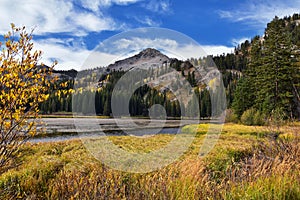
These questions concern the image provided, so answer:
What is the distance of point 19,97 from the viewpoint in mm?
4059

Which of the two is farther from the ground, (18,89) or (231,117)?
(18,89)

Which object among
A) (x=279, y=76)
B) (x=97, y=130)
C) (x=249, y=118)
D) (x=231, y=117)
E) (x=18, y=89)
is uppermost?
(x=279, y=76)

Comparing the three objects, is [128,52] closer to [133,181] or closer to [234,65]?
[133,181]

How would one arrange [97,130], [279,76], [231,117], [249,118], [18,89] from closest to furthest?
[18,89], [97,130], [279,76], [249,118], [231,117]

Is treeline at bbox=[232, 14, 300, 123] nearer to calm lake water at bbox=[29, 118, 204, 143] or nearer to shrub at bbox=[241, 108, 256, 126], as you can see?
shrub at bbox=[241, 108, 256, 126]

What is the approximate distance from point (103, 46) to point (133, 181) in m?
4.23

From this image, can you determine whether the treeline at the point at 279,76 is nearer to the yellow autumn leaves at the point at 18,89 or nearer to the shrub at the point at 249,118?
the shrub at the point at 249,118

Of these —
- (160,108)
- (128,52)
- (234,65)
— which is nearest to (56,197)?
(128,52)

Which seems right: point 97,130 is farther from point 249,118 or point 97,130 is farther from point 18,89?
point 18,89

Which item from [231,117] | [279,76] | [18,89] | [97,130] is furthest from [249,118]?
[18,89]

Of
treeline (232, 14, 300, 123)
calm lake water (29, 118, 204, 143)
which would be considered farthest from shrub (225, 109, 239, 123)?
calm lake water (29, 118, 204, 143)

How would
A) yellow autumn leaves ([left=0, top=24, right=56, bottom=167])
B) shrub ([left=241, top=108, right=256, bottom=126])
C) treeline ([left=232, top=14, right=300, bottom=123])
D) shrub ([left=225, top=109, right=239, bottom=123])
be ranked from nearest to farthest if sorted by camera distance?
1. yellow autumn leaves ([left=0, top=24, right=56, bottom=167])
2. treeline ([left=232, top=14, right=300, bottom=123])
3. shrub ([left=241, top=108, right=256, bottom=126])
4. shrub ([left=225, top=109, right=239, bottom=123])

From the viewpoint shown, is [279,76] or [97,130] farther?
[279,76]

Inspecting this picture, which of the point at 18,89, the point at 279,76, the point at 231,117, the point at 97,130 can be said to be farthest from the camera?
the point at 231,117
